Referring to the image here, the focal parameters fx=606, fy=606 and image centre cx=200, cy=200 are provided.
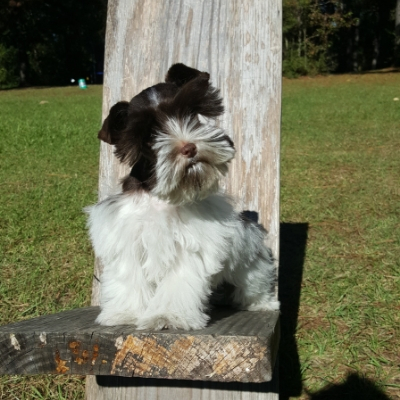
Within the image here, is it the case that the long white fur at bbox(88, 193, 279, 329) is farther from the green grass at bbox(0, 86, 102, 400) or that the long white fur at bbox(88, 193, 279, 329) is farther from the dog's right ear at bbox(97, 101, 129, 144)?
the green grass at bbox(0, 86, 102, 400)

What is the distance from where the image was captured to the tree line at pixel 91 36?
39281mm

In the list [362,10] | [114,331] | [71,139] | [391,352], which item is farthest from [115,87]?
[362,10]

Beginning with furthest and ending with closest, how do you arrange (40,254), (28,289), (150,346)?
1. (40,254)
2. (28,289)
3. (150,346)

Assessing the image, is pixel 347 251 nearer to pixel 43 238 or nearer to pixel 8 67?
pixel 43 238

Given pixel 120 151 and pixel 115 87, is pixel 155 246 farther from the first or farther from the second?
pixel 115 87

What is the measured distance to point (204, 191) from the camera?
279 centimetres

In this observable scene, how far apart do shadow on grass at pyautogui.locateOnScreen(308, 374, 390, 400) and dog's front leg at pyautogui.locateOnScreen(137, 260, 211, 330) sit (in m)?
1.11

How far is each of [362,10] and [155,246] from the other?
4606 cm

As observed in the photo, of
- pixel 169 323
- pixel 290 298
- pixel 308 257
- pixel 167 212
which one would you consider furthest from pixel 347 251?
pixel 169 323

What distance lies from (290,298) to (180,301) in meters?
1.98

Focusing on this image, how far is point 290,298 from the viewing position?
15.2 feet

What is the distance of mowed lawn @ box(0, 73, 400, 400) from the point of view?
12.1 ft

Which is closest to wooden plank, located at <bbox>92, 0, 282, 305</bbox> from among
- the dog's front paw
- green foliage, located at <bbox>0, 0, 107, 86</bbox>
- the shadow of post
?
the shadow of post

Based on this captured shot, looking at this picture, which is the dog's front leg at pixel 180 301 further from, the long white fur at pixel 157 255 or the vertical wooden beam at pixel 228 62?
the vertical wooden beam at pixel 228 62
